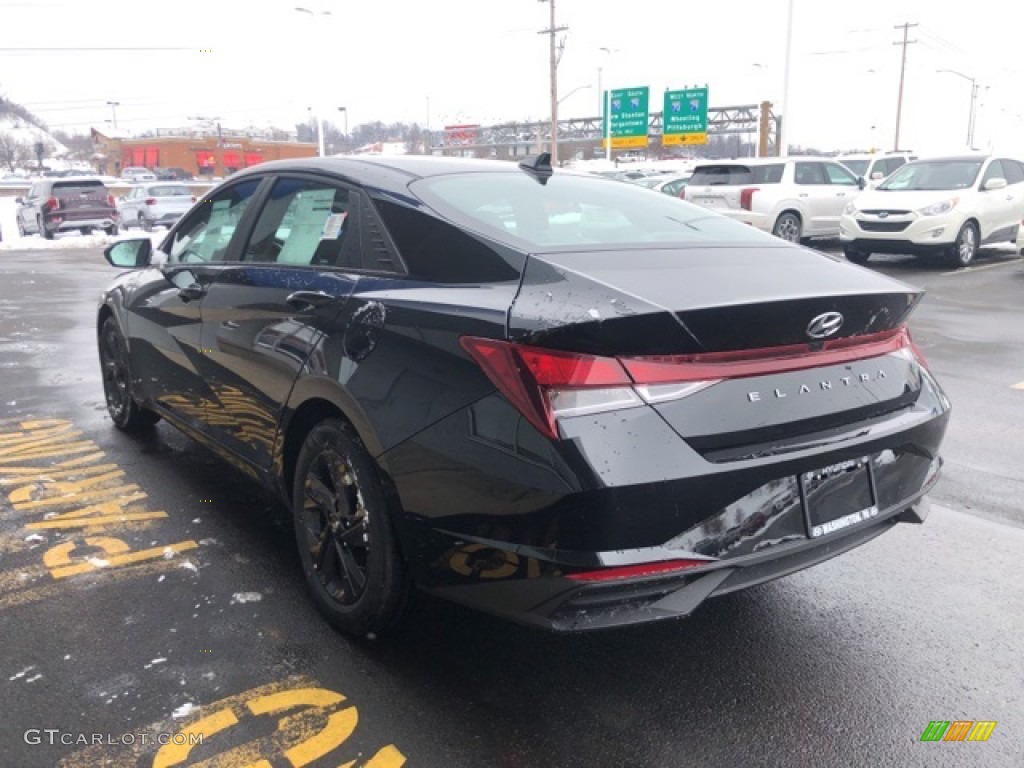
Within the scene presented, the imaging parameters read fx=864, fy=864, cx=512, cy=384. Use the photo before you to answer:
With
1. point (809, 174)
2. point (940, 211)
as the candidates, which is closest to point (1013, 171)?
point (940, 211)

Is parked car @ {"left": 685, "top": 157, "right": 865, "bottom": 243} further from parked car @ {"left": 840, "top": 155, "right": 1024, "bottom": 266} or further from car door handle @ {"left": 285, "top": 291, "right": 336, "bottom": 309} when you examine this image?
car door handle @ {"left": 285, "top": 291, "right": 336, "bottom": 309}

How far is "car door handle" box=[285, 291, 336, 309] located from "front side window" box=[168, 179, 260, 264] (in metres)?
0.96

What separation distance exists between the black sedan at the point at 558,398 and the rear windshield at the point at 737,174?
→ 541 inches

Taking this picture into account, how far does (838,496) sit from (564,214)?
139cm

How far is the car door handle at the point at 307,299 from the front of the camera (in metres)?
3.00

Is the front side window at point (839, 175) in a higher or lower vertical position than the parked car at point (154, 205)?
higher

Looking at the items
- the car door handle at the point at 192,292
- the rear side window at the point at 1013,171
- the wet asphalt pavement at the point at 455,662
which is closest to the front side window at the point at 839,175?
the rear side window at the point at 1013,171

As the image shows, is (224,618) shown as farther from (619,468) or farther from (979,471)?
(979,471)

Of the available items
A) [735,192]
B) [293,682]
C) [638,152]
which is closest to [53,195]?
[735,192]

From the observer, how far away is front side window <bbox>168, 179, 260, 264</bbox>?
398 centimetres

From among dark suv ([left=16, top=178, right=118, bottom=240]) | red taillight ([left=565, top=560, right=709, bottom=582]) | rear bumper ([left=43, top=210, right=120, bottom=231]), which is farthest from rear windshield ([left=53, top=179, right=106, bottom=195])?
red taillight ([left=565, top=560, right=709, bottom=582])

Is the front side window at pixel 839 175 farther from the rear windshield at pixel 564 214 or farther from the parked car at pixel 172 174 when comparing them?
the parked car at pixel 172 174

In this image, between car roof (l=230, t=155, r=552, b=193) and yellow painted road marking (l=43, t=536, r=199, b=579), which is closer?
car roof (l=230, t=155, r=552, b=193)

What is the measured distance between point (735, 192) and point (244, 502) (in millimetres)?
13813
